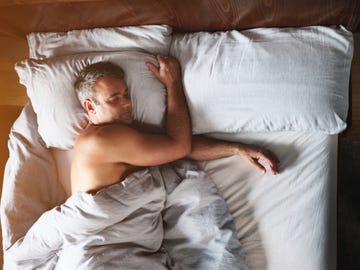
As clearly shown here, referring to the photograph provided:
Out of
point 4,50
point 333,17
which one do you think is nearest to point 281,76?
point 333,17

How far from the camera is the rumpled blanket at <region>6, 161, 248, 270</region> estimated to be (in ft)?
3.66

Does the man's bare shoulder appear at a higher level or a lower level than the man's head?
lower

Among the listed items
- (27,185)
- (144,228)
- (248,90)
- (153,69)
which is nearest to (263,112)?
(248,90)

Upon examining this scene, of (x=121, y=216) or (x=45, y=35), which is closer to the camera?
(x=121, y=216)

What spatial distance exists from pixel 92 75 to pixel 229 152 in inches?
17.1

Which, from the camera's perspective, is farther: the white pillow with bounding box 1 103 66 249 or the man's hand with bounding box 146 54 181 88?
the white pillow with bounding box 1 103 66 249

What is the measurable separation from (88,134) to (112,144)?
0.08 metres

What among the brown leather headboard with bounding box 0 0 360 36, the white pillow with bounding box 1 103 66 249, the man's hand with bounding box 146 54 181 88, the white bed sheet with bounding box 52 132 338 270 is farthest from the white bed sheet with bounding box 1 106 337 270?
the white pillow with bounding box 1 103 66 249

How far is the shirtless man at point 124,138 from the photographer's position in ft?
3.63

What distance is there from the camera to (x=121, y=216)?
3.69 feet

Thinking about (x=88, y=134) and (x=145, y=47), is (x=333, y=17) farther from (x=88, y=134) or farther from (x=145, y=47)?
(x=88, y=134)

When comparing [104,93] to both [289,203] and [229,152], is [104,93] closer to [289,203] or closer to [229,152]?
[229,152]

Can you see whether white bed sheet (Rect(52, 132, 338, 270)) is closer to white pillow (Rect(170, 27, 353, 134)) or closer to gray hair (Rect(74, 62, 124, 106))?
white pillow (Rect(170, 27, 353, 134))

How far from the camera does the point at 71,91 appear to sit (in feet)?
3.79
